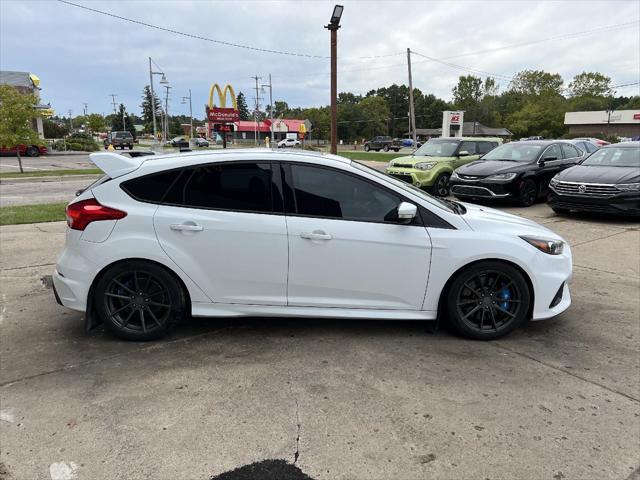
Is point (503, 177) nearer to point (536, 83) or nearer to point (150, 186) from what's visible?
point (150, 186)

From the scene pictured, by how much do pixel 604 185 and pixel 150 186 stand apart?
28.5ft

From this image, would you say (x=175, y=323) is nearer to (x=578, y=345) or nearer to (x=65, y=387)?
(x=65, y=387)

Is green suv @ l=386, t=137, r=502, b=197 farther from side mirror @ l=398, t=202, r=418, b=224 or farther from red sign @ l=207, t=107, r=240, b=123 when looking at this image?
red sign @ l=207, t=107, r=240, b=123

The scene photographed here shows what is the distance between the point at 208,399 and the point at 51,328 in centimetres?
203

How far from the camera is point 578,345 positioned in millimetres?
3986

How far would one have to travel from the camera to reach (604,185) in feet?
30.3

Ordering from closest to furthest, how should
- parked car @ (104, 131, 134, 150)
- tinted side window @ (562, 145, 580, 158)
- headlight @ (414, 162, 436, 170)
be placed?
tinted side window @ (562, 145, 580, 158) → headlight @ (414, 162, 436, 170) → parked car @ (104, 131, 134, 150)

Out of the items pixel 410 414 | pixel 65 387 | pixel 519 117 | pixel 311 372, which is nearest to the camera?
pixel 410 414

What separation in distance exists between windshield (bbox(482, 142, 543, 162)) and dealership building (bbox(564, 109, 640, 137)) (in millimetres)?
78350

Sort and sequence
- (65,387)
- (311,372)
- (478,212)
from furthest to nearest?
(478,212) → (311,372) → (65,387)

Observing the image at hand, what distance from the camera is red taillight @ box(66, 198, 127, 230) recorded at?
374 cm

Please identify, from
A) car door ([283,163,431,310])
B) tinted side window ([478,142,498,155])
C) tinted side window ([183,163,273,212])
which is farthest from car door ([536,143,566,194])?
tinted side window ([183,163,273,212])

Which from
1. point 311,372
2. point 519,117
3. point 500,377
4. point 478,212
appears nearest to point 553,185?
point 478,212

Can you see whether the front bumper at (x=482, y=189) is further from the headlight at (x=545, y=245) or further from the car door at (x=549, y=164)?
the headlight at (x=545, y=245)
